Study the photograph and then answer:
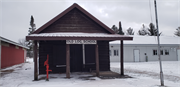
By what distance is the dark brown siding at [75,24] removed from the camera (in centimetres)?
1216

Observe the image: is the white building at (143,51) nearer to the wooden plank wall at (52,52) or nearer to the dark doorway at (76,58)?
the dark doorway at (76,58)

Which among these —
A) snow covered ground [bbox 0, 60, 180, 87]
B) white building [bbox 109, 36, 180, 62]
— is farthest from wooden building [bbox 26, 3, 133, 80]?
white building [bbox 109, 36, 180, 62]

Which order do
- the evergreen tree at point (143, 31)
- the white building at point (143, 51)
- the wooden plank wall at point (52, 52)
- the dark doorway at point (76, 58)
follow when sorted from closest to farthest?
the wooden plank wall at point (52, 52) → the dark doorway at point (76, 58) → the white building at point (143, 51) → the evergreen tree at point (143, 31)

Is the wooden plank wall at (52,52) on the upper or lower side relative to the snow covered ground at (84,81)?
upper

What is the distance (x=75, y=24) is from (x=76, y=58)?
116 inches

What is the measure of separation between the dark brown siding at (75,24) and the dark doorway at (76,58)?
5.92 feet

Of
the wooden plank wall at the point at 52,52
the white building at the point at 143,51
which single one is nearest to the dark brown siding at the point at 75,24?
the wooden plank wall at the point at 52,52

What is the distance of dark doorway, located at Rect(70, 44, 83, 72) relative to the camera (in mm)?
13531

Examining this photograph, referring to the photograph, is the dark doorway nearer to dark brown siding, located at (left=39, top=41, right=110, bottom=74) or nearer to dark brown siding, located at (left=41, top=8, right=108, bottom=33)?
dark brown siding, located at (left=39, top=41, right=110, bottom=74)

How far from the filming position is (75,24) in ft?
41.0

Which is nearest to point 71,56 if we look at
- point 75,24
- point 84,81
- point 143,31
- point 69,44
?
point 69,44

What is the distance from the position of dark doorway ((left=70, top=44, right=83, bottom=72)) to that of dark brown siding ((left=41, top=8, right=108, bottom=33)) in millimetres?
1803

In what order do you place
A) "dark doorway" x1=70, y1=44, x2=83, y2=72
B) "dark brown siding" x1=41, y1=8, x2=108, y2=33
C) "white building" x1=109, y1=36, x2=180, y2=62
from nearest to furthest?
1. "dark brown siding" x1=41, y1=8, x2=108, y2=33
2. "dark doorway" x1=70, y1=44, x2=83, y2=72
3. "white building" x1=109, y1=36, x2=180, y2=62

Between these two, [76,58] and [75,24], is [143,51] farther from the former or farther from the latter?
[75,24]
